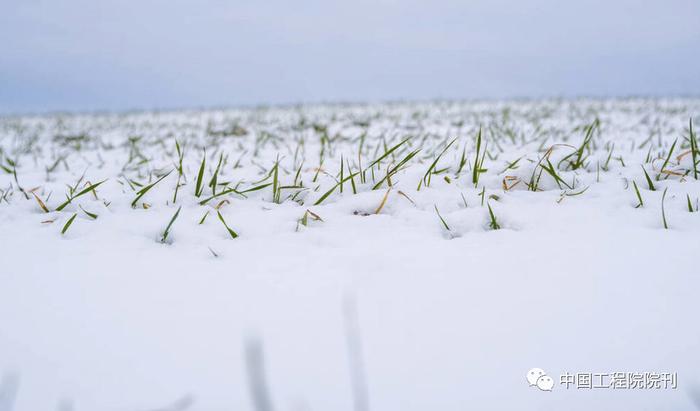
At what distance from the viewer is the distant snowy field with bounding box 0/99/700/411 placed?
651 mm

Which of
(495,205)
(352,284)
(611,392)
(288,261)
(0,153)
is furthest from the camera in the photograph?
(0,153)

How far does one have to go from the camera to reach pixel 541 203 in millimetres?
1433

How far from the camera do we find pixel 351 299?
0.87 metres

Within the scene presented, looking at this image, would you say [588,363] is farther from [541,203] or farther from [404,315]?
[541,203]

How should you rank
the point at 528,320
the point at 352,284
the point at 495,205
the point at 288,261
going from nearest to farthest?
the point at 528,320
the point at 352,284
the point at 288,261
the point at 495,205

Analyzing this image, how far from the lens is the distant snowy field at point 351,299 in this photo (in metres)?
0.65

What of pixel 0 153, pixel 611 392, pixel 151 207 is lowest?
pixel 611 392

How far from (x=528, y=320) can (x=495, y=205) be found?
647mm

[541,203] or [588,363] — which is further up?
[541,203]

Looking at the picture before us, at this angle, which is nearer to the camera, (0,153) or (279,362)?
(279,362)

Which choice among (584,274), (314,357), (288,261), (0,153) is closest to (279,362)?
(314,357)

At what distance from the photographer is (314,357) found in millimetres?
713

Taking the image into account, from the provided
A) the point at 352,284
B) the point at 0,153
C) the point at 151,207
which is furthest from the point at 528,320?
the point at 0,153

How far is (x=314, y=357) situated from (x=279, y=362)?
0.06m
